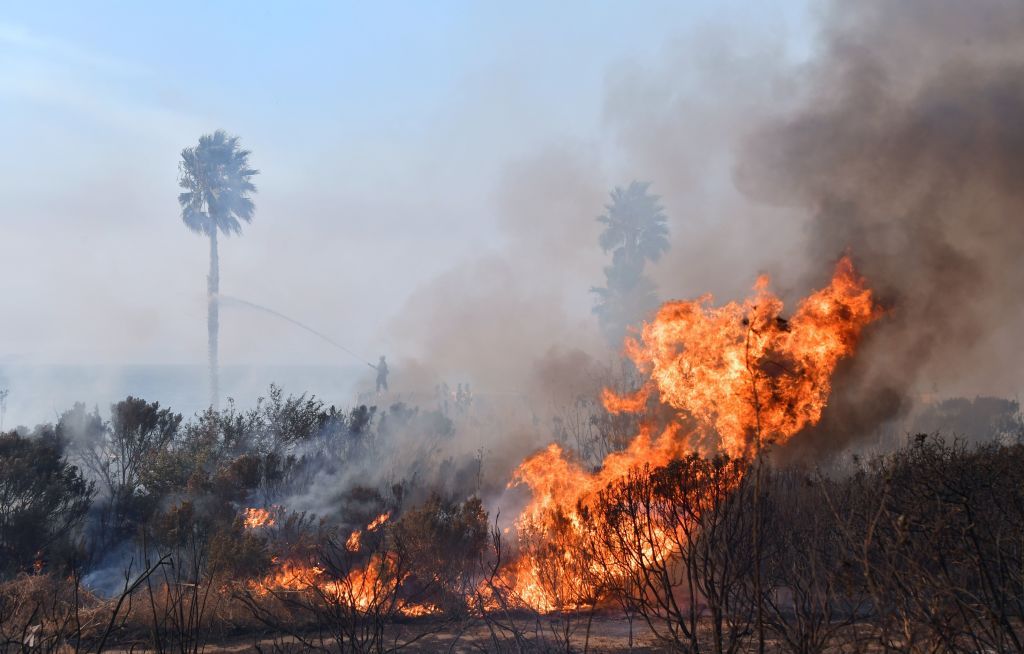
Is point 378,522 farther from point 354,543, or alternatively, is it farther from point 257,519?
point 257,519

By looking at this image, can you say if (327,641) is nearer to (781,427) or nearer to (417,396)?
(781,427)

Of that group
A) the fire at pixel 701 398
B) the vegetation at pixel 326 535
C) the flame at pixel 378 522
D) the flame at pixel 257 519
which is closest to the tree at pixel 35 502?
the vegetation at pixel 326 535

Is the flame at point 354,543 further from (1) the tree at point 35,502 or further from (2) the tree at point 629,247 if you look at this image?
(2) the tree at point 629,247

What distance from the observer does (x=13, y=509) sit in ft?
56.9

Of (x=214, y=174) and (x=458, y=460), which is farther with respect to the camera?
(x=214, y=174)

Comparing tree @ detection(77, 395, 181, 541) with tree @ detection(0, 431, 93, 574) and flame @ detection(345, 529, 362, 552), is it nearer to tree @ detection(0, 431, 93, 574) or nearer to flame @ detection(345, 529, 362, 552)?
tree @ detection(0, 431, 93, 574)

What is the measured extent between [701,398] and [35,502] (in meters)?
16.3

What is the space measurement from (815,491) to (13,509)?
60.9 ft

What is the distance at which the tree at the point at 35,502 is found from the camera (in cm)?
1619

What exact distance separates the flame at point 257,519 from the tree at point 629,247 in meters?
35.4

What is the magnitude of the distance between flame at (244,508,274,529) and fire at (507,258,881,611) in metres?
6.11

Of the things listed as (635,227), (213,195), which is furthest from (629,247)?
(213,195)

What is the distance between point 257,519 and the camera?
690 inches

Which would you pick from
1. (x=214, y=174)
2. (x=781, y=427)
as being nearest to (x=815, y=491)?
(x=781, y=427)
